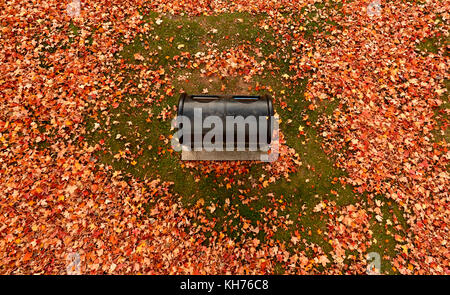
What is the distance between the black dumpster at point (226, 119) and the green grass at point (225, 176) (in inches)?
41.5

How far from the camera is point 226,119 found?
486 cm

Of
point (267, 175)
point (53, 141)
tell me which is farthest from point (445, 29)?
point (53, 141)

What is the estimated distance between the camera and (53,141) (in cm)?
589

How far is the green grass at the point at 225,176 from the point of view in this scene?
5336mm

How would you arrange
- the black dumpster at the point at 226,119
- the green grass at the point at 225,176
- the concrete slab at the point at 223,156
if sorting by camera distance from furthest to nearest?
the concrete slab at the point at 223,156 → the green grass at the point at 225,176 → the black dumpster at the point at 226,119

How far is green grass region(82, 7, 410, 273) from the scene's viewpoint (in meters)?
5.34

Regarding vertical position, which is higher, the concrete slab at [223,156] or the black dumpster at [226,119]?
the black dumpster at [226,119]

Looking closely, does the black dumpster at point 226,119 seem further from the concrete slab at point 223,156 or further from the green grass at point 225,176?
the green grass at point 225,176

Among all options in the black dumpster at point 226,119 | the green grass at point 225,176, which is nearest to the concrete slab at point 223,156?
the green grass at point 225,176

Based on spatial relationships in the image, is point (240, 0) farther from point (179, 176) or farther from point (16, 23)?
point (16, 23)

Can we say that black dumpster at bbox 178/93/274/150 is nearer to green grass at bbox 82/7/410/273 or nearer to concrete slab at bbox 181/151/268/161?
concrete slab at bbox 181/151/268/161

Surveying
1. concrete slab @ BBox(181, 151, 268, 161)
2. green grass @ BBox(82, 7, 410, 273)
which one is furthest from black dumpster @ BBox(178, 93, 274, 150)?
green grass @ BBox(82, 7, 410, 273)

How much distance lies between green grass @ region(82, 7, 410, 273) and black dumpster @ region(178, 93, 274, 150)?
41.5 inches

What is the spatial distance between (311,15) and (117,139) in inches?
276
